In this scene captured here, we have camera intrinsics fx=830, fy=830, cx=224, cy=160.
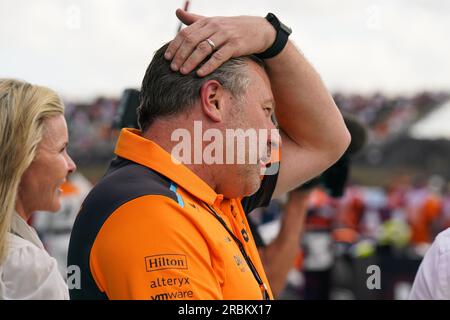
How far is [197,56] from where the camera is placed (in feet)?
7.36

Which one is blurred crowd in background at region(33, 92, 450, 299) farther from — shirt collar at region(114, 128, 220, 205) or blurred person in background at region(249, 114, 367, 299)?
shirt collar at region(114, 128, 220, 205)

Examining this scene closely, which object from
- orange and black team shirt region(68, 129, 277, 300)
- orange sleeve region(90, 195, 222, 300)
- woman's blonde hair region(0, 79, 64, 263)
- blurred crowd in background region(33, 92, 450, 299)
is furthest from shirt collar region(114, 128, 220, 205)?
blurred crowd in background region(33, 92, 450, 299)

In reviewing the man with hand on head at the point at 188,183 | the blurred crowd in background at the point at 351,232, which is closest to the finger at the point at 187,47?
the man with hand on head at the point at 188,183

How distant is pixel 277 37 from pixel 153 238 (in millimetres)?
→ 879

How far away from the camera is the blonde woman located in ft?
7.18

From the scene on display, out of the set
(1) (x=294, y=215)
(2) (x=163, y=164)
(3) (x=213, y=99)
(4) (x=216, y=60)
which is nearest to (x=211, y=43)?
(4) (x=216, y=60)

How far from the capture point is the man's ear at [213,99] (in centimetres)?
227

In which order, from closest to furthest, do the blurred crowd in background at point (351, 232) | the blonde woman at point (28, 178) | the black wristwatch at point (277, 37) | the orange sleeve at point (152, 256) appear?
the orange sleeve at point (152, 256) < the blonde woman at point (28, 178) < the black wristwatch at point (277, 37) < the blurred crowd in background at point (351, 232)

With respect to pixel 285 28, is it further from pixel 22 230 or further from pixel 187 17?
pixel 22 230

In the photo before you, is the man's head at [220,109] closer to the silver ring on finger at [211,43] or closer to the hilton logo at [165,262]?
the silver ring on finger at [211,43]

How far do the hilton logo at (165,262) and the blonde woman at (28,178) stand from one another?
387 mm
